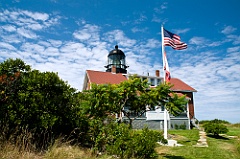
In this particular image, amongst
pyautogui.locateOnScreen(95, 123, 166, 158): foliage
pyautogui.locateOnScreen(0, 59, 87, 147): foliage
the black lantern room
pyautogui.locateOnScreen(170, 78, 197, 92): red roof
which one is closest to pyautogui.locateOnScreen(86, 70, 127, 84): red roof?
the black lantern room

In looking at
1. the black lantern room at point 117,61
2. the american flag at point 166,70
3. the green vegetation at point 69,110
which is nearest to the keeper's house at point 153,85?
the black lantern room at point 117,61

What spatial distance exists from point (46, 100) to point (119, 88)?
2896mm

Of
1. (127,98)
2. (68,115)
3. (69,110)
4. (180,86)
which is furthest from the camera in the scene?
(180,86)

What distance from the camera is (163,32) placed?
1547 centimetres

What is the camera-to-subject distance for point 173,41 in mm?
15250

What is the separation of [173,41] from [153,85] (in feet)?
36.8

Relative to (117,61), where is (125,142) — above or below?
below

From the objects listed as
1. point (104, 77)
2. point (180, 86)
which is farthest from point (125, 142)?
point (180, 86)

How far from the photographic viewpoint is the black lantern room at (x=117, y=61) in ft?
101

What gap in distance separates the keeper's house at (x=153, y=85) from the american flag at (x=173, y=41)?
6.22 meters

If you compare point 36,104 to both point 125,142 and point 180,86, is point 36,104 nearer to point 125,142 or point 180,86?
point 125,142

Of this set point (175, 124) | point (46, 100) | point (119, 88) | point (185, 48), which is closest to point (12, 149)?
point (46, 100)

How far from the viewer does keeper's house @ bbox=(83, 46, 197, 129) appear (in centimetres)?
2439

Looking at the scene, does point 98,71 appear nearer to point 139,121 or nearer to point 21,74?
point 139,121
